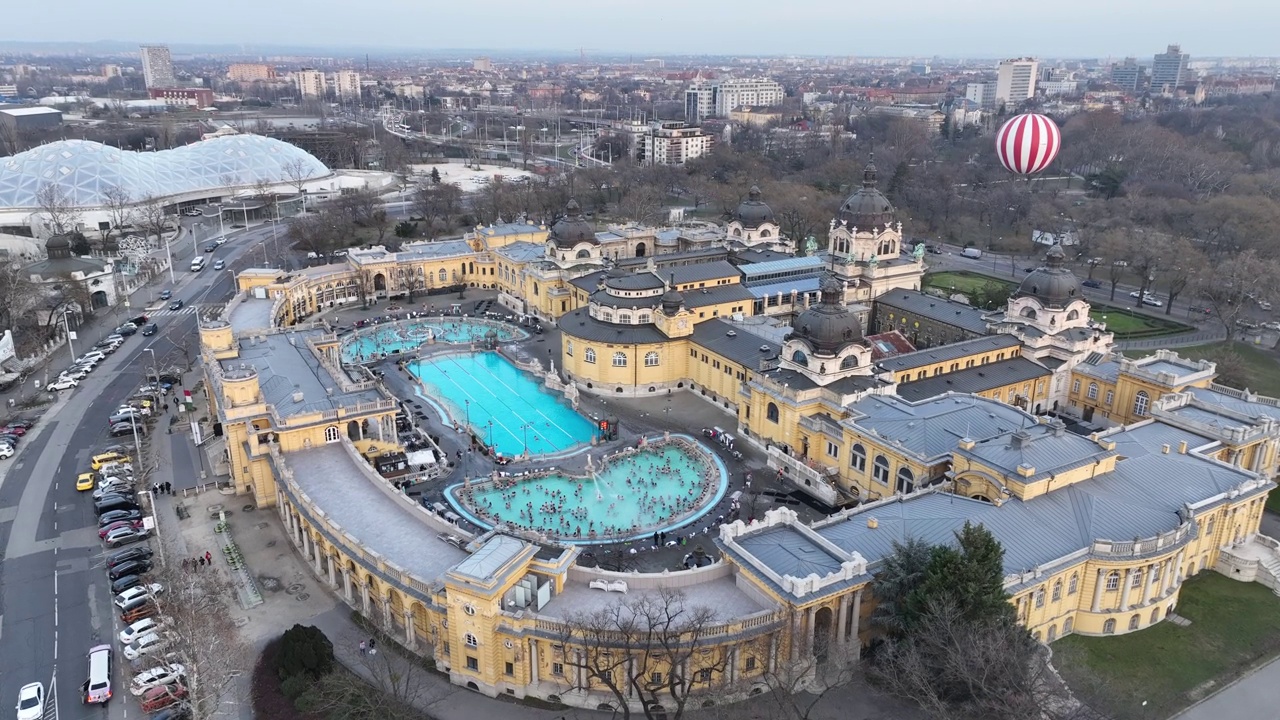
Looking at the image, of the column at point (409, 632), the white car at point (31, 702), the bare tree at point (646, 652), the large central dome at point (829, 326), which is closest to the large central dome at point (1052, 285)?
the large central dome at point (829, 326)

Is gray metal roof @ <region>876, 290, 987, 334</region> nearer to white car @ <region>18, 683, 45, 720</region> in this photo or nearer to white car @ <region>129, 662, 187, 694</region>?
white car @ <region>129, 662, 187, 694</region>

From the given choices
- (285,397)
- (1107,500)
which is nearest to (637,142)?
(285,397)

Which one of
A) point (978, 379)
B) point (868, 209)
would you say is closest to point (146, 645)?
point (978, 379)

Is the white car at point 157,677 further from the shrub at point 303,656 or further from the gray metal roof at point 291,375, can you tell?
the gray metal roof at point 291,375

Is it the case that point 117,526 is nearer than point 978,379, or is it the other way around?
point 117,526

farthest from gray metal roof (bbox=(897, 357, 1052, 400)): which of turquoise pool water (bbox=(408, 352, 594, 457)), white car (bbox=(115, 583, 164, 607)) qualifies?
white car (bbox=(115, 583, 164, 607))

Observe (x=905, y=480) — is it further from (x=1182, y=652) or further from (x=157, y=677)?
(x=157, y=677)

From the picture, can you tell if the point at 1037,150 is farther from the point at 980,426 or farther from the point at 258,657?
the point at 258,657
